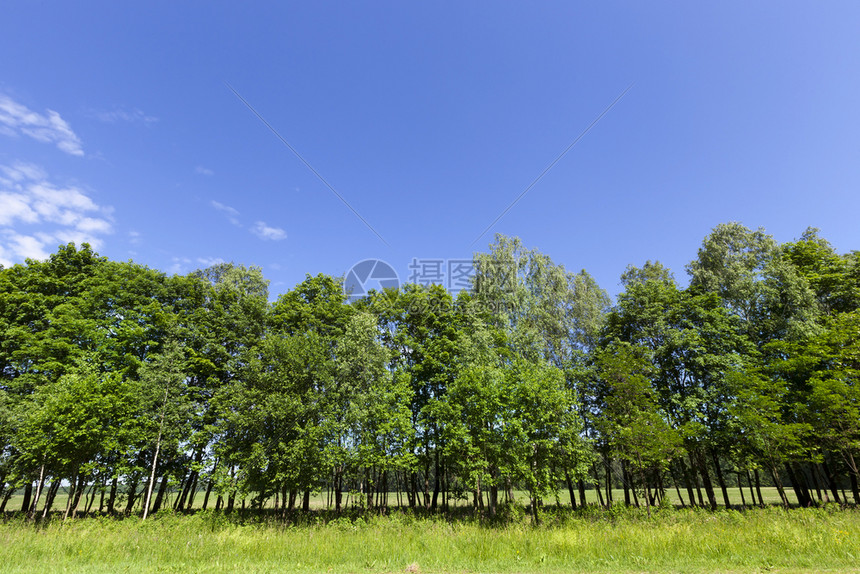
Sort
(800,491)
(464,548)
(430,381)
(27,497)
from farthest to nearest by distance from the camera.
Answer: (430,381) < (27,497) < (800,491) < (464,548)

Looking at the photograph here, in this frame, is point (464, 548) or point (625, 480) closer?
point (464, 548)

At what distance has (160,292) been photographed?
30.8 m

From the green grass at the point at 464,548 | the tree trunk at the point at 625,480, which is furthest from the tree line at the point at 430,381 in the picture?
the green grass at the point at 464,548

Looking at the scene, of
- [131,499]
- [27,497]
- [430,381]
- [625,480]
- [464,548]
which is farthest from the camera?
[625,480]

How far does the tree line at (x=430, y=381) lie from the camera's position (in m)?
21.0

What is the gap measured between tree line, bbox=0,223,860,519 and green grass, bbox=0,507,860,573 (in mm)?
4411

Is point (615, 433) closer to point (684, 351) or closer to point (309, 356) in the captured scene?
point (684, 351)

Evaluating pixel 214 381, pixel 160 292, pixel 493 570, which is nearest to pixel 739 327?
pixel 493 570

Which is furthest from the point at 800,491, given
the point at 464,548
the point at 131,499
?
the point at 131,499

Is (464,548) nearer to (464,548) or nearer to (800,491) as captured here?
(464,548)

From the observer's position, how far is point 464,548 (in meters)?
13.4

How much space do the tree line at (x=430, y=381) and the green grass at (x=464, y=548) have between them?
4.41 meters

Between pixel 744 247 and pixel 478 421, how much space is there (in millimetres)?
34119

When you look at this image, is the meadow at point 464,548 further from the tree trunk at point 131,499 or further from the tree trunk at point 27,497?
the tree trunk at point 27,497
